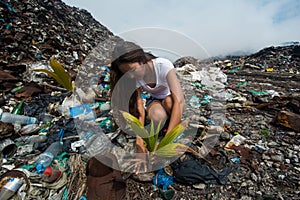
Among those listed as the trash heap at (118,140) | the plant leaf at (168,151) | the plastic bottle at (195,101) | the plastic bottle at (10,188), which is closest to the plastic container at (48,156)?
the trash heap at (118,140)

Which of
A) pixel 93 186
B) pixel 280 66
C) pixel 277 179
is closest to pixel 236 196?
pixel 277 179

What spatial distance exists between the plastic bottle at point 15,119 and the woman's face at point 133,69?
1126mm

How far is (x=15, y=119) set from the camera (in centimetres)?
182

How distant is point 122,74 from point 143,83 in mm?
283

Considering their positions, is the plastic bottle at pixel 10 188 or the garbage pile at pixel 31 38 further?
the garbage pile at pixel 31 38

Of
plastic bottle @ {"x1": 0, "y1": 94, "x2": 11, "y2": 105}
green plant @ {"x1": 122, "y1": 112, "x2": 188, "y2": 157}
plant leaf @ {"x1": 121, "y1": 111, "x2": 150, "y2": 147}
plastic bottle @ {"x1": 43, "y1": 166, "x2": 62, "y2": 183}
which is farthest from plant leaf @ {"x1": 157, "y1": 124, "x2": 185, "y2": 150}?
plastic bottle @ {"x1": 0, "y1": 94, "x2": 11, "y2": 105}

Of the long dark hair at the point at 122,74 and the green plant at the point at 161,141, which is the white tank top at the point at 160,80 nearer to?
the long dark hair at the point at 122,74

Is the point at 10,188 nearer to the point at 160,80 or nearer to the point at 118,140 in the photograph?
the point at 118,140

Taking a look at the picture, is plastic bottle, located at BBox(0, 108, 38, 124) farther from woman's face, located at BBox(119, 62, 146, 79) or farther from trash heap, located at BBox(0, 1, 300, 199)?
woman's face, located at BBox(119, 62, 146, 79)

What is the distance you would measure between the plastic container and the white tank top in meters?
0.88

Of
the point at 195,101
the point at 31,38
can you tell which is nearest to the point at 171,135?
the point at 195,101

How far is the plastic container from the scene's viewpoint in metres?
1.24

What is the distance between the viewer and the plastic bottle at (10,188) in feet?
3.42

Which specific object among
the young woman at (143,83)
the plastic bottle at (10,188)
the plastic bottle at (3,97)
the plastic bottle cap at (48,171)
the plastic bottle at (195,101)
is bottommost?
the plastic bottle at (10,188)
